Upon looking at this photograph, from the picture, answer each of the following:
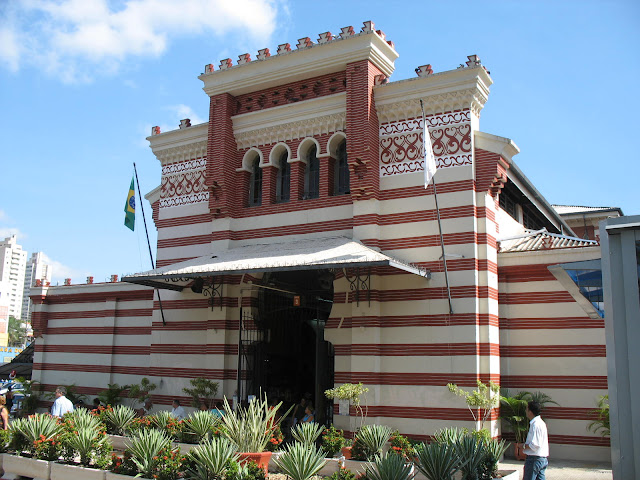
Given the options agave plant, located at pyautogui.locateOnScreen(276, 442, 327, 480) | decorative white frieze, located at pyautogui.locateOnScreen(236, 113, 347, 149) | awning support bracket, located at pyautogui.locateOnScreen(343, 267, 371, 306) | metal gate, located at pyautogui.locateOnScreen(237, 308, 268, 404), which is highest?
decorative white frieze, located at pyautogui.locateOnScreen(236, 113, 347, 149)

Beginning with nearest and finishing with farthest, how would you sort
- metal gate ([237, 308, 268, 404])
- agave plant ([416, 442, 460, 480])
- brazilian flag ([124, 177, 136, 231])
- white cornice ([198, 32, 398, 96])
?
agave plant ([416, 442, 460, 480]) → white cornice ([198, 32, 398, 96]) → metal gate ([237, 308, 268, 404]) → brazilian flag ([124, 177, 136, 231])

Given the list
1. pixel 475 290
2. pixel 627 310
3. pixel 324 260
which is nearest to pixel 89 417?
pixel 324 260

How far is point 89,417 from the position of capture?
46.3 ft

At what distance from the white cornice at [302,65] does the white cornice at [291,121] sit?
2.89 ft

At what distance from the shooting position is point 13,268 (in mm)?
178875

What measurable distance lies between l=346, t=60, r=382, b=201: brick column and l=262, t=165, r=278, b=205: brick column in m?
3.08

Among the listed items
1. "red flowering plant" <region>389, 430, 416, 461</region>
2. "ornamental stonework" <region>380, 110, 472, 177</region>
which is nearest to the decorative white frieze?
"ornamental stonework" <region>380, 110, 472, 177</region>

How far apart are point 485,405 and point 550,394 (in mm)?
2494

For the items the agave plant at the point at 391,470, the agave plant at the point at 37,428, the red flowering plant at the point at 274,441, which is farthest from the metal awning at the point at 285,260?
the agave plant at the point at 391,470

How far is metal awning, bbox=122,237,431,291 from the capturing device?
14518 mm

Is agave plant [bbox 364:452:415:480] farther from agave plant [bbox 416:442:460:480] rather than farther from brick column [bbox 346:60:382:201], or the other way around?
brick column [bbox 346:60:382:201]

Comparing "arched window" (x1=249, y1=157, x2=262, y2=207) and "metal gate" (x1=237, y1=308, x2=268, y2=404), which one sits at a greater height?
"arched window" (x1=249, y1=157, x2=262, y2=207)

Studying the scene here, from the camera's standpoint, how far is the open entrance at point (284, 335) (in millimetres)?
18000

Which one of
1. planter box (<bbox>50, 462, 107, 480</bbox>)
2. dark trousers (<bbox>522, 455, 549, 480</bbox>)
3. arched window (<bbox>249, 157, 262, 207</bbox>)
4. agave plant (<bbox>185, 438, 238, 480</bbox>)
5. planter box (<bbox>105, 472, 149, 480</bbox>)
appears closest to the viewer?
dark trousers (<bbox>522, 455, 549, 480</bbox>)
